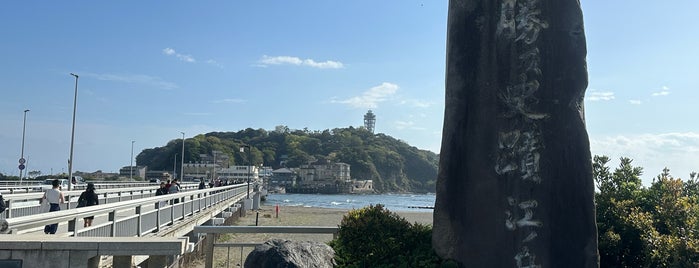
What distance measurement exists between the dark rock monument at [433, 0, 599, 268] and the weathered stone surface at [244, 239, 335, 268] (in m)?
1.59

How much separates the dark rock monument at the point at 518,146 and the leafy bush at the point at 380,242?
1.27 feet

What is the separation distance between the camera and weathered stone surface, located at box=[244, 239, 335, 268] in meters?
7.17

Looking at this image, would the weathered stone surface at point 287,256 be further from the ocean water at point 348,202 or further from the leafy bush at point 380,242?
the ocean water at point 348,202

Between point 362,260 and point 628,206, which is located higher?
point 628,206

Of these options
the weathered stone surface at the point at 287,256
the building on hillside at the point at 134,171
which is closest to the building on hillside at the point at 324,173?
the building on hillside at the point at 134,171

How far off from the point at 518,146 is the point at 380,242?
2.19 meters

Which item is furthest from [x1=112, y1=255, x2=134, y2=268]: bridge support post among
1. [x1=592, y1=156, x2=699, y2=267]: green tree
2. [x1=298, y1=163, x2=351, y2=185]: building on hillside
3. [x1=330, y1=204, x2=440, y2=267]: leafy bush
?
[x1=298, y1=163, x2=351, y2=185]: building on hillside

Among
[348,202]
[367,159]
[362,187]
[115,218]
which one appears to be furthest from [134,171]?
[115,218]

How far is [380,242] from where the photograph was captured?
7.82m

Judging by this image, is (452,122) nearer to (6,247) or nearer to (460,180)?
(460,180)

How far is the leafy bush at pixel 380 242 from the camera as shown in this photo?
7648 mm

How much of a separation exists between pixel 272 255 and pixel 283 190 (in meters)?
158

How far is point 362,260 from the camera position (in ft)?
25.3

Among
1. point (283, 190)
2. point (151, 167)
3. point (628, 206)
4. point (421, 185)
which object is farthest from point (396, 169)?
point (628, 206)
